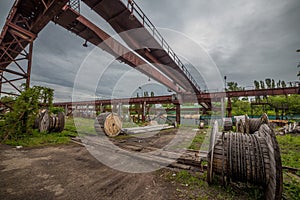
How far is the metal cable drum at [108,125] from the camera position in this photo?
804 cm

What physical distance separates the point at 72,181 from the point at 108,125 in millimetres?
5508

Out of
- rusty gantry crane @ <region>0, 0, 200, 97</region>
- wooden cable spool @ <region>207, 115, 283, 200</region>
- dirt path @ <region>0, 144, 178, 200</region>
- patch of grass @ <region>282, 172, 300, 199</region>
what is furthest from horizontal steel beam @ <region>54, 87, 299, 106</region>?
dirt path @ <region>0, 144, 178, 200</region>

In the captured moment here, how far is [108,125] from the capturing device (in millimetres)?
8250

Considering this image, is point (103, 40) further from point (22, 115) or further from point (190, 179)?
point (190, 179)

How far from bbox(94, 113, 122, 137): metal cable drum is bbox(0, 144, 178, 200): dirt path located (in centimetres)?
401

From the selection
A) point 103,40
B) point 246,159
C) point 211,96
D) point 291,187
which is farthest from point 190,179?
point 211,96

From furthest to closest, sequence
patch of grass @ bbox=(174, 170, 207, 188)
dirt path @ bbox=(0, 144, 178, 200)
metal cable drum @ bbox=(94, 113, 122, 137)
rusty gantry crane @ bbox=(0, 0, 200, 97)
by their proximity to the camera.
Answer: metal cable drum @ bbox=(94, 113, 122, 137)
rusty gantry crane @ bbox=(0, 0, 200, 97)
patch of grass @ bbox=(174, 170, 207, 188)
dirt path @ bbox=(0, 144, 178, 200)

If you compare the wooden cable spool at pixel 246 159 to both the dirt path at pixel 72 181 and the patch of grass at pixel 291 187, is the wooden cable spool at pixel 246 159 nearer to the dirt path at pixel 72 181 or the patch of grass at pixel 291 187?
the patch of grass at pixel 291 187

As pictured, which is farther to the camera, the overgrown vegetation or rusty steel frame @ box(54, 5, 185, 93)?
the overgrown vegetation

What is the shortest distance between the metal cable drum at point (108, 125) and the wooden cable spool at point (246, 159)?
674cm

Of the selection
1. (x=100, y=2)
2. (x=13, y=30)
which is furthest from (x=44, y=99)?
(x=100, y=2)

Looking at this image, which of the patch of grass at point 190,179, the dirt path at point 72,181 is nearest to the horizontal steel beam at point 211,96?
the patch of grass at point 190,179

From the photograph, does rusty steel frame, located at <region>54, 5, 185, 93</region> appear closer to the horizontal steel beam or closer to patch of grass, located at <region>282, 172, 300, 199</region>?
the horizontal steel beam

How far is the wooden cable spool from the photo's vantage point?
2.20m
